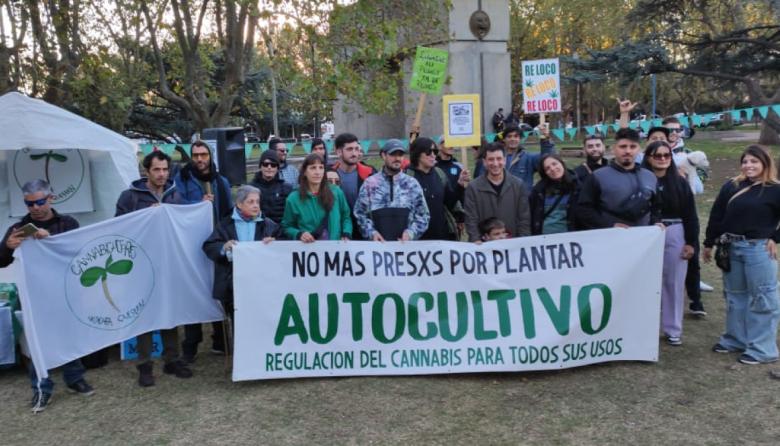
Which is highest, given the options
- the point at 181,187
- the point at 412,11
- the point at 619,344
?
the point at 412,11

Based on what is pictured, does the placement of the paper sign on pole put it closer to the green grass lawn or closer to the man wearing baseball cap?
the man wearing baseball cap

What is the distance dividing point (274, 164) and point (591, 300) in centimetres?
307

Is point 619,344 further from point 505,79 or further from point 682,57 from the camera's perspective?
point 682,57

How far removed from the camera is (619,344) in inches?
210

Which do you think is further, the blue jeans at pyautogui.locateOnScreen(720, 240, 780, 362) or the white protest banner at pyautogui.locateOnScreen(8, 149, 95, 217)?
the white protest banner at pyautogui.locateOnScreen(8, 149, 95, 217)

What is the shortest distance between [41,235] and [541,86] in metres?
5.81

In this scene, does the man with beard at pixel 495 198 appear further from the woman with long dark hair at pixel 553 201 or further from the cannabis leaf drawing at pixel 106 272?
the cannabis leaf drawing at pixel 106 272

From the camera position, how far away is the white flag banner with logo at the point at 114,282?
4.85 meters

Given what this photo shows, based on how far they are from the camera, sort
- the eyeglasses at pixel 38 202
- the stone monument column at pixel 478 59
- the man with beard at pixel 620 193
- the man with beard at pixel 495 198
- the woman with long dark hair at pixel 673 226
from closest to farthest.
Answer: the eyeglasses at pixel 38 202
the man with beard at pixel 620 193
the man with beard at pixel 495 198
the woman with long dark hair at pixel 673 226
the stone monument column at pixel 478 59

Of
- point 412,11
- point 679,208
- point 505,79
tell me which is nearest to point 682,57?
point 505,79

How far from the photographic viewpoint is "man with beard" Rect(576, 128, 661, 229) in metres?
5.46

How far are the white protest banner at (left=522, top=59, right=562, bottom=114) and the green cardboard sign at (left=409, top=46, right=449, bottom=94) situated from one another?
113 cm

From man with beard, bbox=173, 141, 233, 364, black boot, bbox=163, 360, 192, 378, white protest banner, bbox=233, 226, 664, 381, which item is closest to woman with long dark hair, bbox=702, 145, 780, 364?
white protest banner, bbox=233, 226, 664, 381

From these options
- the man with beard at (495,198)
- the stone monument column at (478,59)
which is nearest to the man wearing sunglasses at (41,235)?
the man with beard at (495,198)
